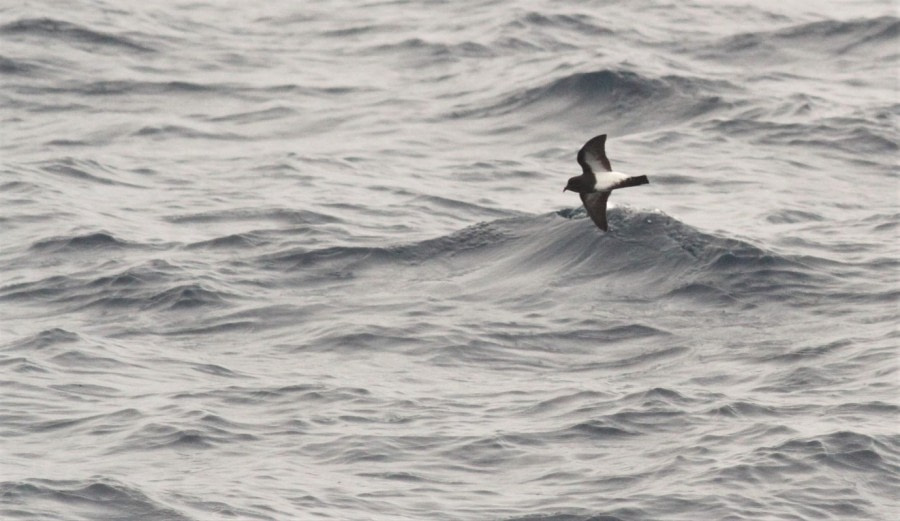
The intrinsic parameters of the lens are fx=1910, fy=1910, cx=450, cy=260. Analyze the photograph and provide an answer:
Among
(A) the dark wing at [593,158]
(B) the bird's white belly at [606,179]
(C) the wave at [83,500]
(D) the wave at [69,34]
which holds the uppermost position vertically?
(A) the dark wing at [593,158]

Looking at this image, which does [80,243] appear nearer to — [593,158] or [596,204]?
[596,204]

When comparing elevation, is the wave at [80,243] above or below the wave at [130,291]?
above

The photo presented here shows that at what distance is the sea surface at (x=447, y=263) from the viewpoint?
1650 cm

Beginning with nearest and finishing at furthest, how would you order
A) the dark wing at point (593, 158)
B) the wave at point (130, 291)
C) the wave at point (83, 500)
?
the wave at point (83, 500)
the dark wing at point (593, 158)
the wave at point (130, 291)

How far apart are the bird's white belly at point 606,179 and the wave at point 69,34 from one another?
645 inches

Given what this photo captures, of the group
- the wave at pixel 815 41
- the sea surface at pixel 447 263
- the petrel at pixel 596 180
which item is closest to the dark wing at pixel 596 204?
the petrel at pixel 596 180

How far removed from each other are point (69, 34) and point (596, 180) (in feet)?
56.4

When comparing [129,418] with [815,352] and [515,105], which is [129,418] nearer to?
[815,352]

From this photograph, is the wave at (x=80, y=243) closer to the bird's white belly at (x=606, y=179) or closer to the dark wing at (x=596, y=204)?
the dark wing at (x=596, y=204)

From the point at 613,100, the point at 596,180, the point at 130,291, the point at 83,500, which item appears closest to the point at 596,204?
the point at 596,180

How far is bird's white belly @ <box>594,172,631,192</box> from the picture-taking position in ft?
51.5

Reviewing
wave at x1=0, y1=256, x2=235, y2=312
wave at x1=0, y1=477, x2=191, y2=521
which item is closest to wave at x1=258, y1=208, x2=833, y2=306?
wave at x1=0, y1=256, x2=235, y2=312

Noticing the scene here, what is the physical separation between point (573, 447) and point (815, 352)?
3.28 m

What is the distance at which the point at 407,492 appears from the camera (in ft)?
52.9
